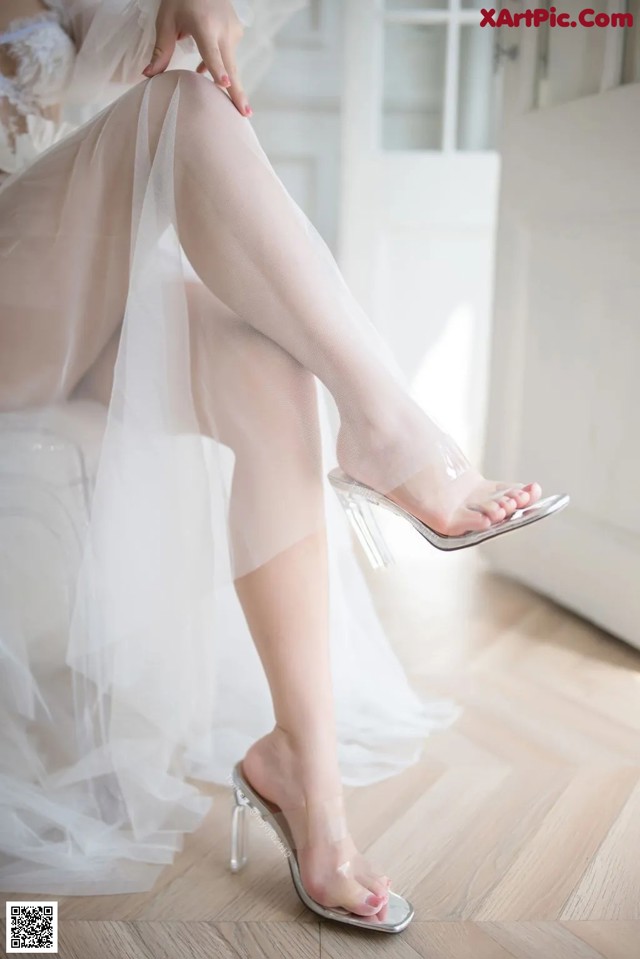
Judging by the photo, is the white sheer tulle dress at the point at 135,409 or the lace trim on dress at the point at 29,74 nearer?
the white sheer tulle dress at the point at 135,409

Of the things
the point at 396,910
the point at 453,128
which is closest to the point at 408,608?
the point at 396,910

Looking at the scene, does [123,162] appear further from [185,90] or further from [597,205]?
[597,205]

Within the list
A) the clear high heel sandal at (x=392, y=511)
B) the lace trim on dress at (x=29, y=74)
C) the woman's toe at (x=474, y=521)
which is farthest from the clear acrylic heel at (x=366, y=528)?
the lace trim on dress at (x=29, y=74)

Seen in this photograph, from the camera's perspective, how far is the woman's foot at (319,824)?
2.50 ft

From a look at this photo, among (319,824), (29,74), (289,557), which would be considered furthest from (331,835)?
(29,74)

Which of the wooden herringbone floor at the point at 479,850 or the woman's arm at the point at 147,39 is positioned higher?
the woman's arm at the point at 147,39

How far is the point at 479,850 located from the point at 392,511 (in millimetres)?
393

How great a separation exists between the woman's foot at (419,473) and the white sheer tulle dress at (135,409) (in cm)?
2

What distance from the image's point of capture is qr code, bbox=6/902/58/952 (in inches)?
28.8

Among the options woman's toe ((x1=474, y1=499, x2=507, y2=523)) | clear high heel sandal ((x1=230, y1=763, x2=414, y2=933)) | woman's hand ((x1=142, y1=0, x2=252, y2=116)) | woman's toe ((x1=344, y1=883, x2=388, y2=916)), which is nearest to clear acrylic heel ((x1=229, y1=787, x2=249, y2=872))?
clear high heel sandal ((x1=230, y1=763, x2=414, y2=933))

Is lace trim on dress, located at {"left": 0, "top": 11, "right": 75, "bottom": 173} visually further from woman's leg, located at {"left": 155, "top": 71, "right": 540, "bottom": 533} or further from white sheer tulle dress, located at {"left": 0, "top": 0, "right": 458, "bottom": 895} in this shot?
woman's leg, located at {"left": 155, "top": 71, "right": 540, "bottom": 533}

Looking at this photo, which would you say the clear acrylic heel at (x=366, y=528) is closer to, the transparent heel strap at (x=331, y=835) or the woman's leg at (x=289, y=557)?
the woman's leg at (x=289, y=557)

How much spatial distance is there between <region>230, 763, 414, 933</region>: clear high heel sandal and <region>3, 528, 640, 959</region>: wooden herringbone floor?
0.02 metres

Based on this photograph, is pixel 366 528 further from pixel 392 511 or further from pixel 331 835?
pixel 331 835
